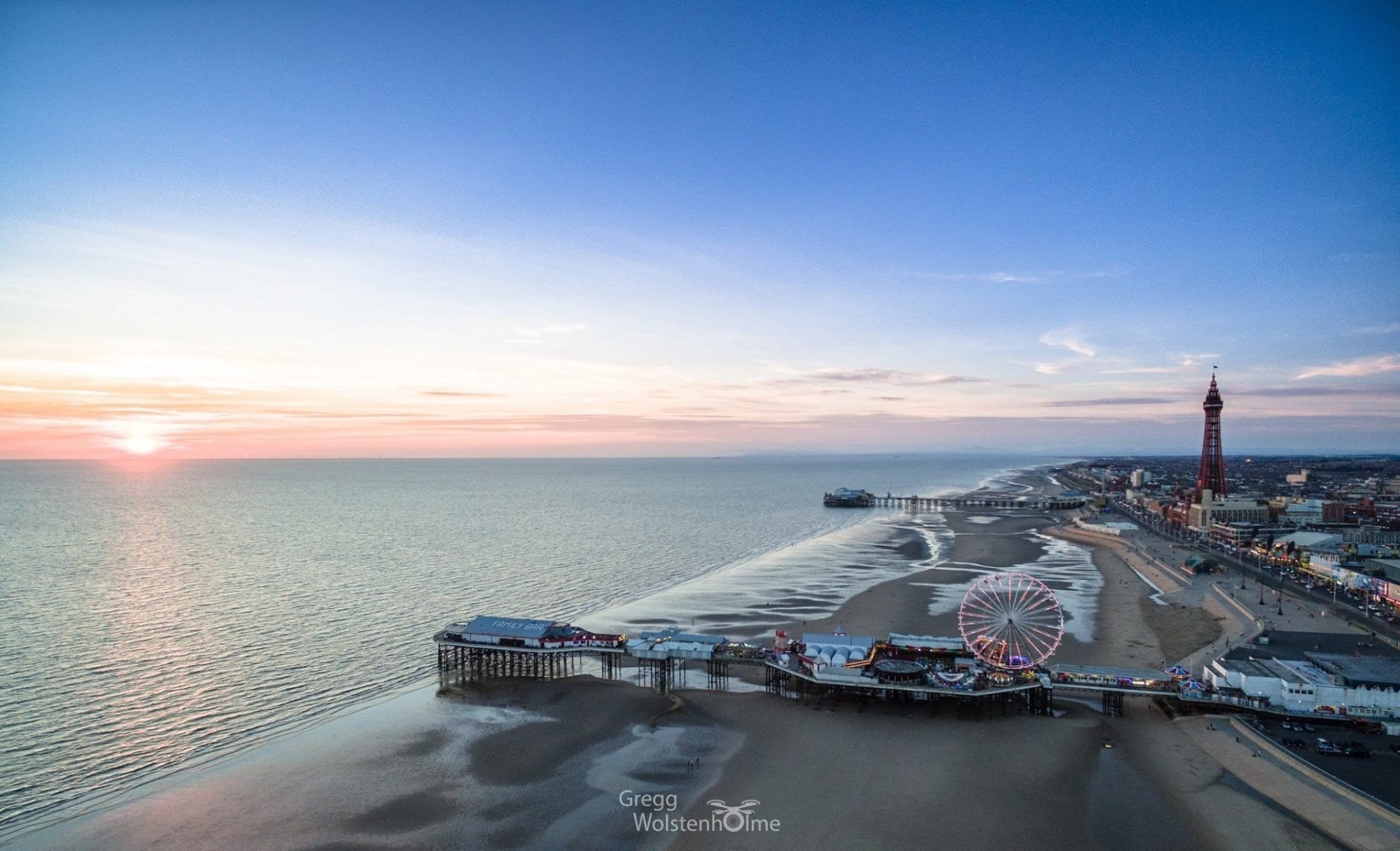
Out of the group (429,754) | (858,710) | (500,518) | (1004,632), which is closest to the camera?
(429,754)

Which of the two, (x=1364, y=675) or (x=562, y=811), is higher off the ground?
(x=1364, y=675)

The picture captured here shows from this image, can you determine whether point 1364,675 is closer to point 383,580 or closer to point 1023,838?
point 1023,838

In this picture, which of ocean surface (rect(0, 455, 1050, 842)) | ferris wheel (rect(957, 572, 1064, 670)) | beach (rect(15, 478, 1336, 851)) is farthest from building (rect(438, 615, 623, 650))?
ferris wheel (rect(957, 572, 1064, 670))

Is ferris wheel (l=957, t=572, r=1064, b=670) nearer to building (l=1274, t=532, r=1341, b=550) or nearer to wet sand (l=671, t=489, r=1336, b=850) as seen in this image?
wet sand (l=671, t=489, r=1336, b=850)

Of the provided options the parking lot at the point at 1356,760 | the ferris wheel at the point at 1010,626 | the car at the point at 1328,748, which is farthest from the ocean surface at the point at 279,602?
the car at the point at 1328,748

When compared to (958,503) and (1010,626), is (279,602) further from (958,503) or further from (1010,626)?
(958,503)

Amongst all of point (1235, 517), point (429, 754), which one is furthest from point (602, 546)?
point (1235, 517)
